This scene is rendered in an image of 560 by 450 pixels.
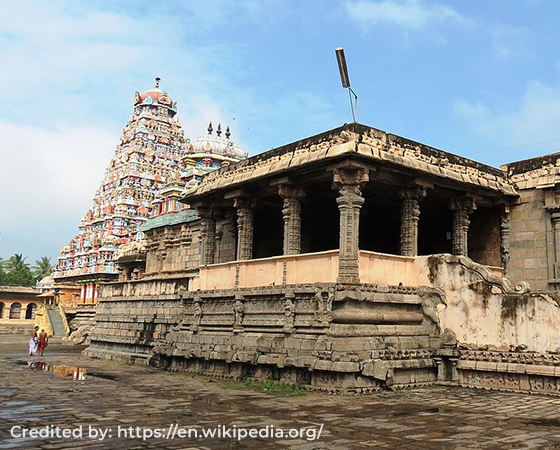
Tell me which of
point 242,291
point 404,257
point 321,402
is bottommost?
point 321,402

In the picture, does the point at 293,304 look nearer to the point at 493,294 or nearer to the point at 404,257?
the point at 404,257

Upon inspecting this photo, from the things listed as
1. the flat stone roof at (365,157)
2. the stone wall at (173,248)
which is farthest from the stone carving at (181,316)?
the stone wall at (173,248)

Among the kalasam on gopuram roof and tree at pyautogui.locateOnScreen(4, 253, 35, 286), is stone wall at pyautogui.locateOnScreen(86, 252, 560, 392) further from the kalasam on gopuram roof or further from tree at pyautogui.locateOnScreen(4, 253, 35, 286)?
tree at pyautogui.locateOnScreen(4, 253, 35, 286)

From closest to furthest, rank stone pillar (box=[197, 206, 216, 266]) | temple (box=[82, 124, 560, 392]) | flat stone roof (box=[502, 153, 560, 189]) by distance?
temple (box=[82, 124, 560, 392])
flat stone roof (box=[502, 153, 560, 189])
stone pillar (box=[197, 206, 216, 266])

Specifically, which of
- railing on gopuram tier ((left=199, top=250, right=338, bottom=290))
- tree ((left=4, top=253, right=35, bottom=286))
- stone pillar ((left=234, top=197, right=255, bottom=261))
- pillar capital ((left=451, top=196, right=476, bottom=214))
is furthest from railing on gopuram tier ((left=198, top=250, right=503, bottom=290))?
tree ((left=4, top=253, right=35, bottom=286))

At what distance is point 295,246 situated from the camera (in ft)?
45.7

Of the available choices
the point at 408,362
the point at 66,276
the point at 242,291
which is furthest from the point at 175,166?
the point at 408,362

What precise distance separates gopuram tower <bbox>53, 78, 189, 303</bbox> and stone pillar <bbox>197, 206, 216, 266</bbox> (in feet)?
91.2

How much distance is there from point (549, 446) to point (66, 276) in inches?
1929

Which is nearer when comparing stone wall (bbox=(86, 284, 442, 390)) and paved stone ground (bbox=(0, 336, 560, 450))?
paved stone ground (bbox=(0, 336, 560, 450))

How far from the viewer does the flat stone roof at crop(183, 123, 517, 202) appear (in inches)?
493

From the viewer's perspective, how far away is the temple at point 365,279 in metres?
11.5

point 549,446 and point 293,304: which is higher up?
point 293,304

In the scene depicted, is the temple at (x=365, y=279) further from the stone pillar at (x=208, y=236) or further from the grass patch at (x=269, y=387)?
the grass patch at (x=269, y=387)
